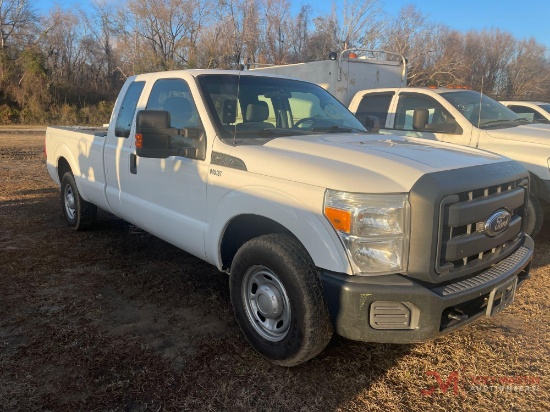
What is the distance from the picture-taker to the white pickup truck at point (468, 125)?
5.45m

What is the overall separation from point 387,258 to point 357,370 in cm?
92

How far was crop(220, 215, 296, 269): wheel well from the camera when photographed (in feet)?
10.6

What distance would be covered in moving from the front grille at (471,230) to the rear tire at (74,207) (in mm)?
4811

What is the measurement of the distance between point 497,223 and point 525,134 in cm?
357

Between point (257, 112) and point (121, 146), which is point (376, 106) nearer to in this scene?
point (257, 112)

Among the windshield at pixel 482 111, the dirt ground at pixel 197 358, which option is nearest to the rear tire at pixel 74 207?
the dirt ground at pixel 197 358

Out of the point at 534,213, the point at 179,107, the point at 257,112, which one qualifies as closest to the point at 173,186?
the point at 179,107

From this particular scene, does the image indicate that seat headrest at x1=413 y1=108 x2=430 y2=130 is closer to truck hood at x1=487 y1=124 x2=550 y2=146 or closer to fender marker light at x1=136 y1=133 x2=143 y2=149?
truck hood at x1=487 y1=124 x2=550 y2=146

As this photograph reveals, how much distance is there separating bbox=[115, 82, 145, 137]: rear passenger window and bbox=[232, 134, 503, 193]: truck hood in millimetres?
1877

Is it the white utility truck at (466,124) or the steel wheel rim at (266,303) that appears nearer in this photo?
the steel wheel rim at (266,303)

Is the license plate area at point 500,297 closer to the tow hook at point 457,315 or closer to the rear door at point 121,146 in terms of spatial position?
the tow hook at point 457,315

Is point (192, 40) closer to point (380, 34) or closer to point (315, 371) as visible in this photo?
point (380, 34)

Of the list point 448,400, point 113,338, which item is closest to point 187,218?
point 113,338

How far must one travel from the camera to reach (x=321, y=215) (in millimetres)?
2676
